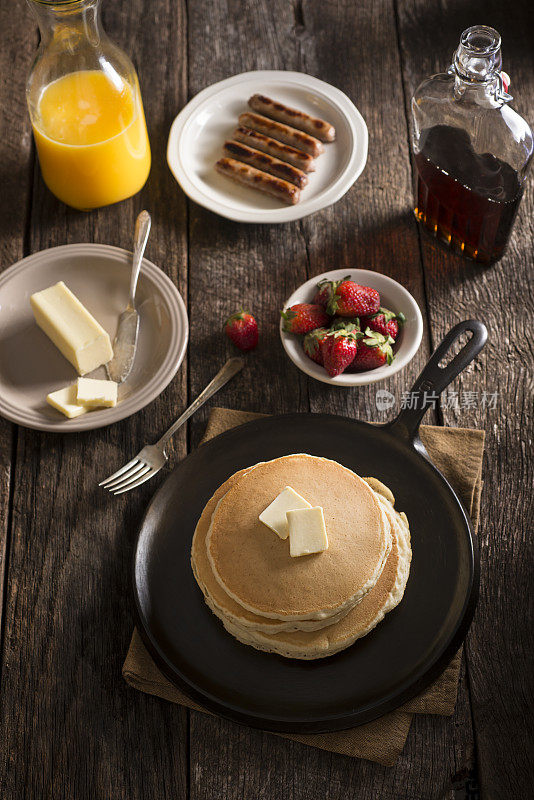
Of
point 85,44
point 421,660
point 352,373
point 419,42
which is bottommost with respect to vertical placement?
point 421,660

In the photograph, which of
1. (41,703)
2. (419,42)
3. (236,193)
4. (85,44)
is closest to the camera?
(41,703)

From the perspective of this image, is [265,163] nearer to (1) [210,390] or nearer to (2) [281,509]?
(1) [210,390]

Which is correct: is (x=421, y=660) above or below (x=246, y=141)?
below

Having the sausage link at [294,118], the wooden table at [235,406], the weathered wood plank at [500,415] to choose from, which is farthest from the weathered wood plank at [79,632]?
the weathered wood plank at [500,415]

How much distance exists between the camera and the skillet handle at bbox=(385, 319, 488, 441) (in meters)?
1.50

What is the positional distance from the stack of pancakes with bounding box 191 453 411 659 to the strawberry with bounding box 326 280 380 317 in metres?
0.36

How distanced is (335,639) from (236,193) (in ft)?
3.64

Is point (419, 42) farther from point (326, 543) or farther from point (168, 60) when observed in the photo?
point (326, 543)

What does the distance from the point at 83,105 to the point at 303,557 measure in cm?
116

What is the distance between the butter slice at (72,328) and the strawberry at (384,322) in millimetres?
561

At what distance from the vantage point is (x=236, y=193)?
188 centimetres

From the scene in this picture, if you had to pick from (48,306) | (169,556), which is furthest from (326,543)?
(48,306)

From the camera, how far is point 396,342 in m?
1.63

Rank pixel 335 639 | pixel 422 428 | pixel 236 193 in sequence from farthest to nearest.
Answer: pixel 236 193, pixel 422 428, pixel 335 639
